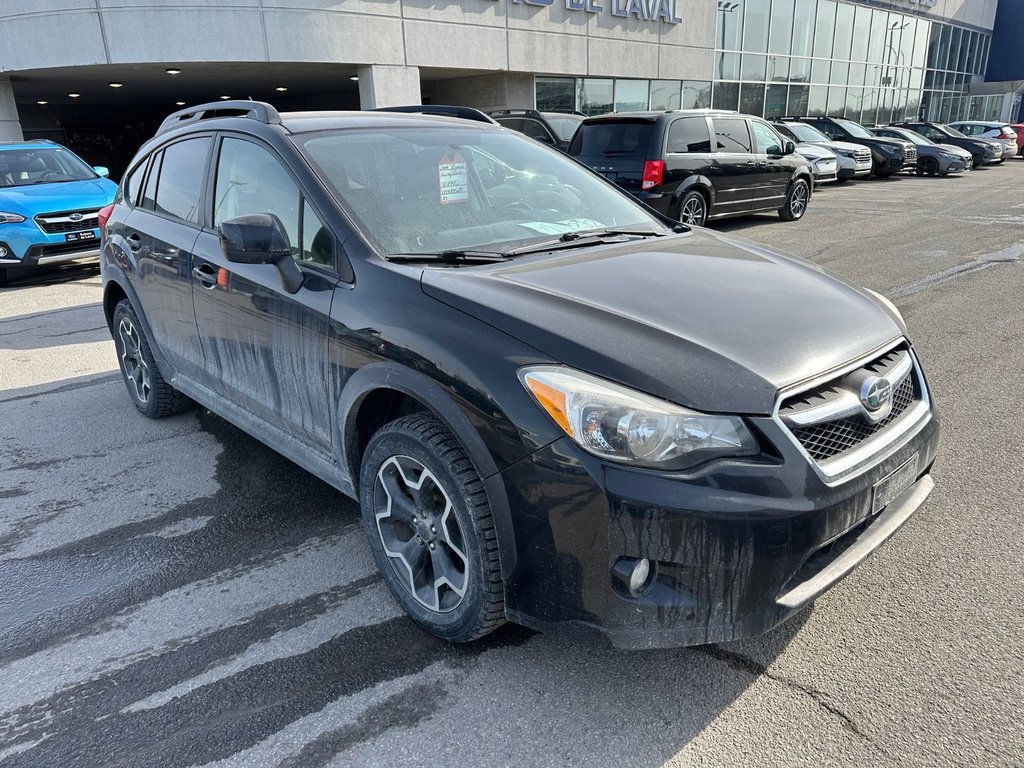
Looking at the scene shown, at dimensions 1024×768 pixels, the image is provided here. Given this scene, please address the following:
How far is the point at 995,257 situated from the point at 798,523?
30.4 ft

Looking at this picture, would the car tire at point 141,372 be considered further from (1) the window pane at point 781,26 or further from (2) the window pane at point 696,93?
(1) the window pane at point 781,26

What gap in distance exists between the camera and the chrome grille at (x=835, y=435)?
2178mm

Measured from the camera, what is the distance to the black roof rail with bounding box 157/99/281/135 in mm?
3457

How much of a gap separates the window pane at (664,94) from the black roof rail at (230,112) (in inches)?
887

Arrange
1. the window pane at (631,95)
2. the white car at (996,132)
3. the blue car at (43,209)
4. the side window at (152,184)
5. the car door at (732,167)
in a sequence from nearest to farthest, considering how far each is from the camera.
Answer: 1. the side window at (152,184)
2. the blue car at (43,209)
3. the car door at (732,167)
4. the window pane at (631,95)
5. the white car at (996,132)

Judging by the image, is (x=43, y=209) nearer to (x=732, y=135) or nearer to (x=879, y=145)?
(x=732, y=135)

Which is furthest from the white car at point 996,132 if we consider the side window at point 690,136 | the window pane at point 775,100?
the side window at point 690,136

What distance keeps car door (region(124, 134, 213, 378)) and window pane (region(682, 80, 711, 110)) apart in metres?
24.2

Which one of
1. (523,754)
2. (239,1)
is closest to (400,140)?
(523,754)

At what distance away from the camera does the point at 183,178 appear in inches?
162

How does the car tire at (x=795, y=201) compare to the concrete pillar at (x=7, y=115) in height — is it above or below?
below

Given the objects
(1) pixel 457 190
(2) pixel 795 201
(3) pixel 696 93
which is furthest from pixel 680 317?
(3) pixel 696 93

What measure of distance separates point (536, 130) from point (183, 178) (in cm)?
1011

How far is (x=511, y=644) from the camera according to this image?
265cm
